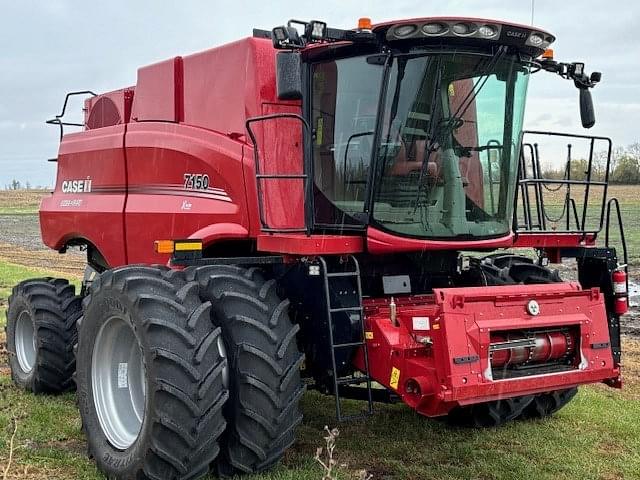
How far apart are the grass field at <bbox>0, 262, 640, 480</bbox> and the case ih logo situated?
6.51 feet

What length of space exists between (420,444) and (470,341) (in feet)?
5.34

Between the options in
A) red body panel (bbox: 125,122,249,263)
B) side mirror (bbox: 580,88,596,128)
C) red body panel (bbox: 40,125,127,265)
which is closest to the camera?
red body panel (bbox: 125,122,249,263)

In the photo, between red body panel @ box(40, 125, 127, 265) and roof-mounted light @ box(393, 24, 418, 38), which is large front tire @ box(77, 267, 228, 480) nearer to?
red body panel @ box(40, 125, 127, 265)

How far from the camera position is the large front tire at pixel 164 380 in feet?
15.4

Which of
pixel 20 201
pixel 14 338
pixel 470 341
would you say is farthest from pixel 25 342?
pixel 20 201

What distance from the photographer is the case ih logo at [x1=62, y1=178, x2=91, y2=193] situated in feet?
25.0

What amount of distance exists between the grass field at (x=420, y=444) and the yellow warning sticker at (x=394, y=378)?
691 millimetres

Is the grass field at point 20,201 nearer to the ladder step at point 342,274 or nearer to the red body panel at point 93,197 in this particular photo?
the red body panel at point 93,197

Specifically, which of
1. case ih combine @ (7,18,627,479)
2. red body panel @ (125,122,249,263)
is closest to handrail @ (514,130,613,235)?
case ih combine @ (7,18,627,479)

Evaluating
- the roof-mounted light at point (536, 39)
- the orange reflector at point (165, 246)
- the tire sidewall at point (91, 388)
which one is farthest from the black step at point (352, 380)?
the roof-mounted light at point (536, 39)

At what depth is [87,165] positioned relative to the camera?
7668mm

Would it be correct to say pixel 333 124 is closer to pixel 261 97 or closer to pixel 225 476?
pixel 261 97

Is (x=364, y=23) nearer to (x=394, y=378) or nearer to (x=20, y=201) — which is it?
(x=394, y=378)

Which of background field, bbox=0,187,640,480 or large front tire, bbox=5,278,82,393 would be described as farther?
large front tire, bbox=5,278,82,393
